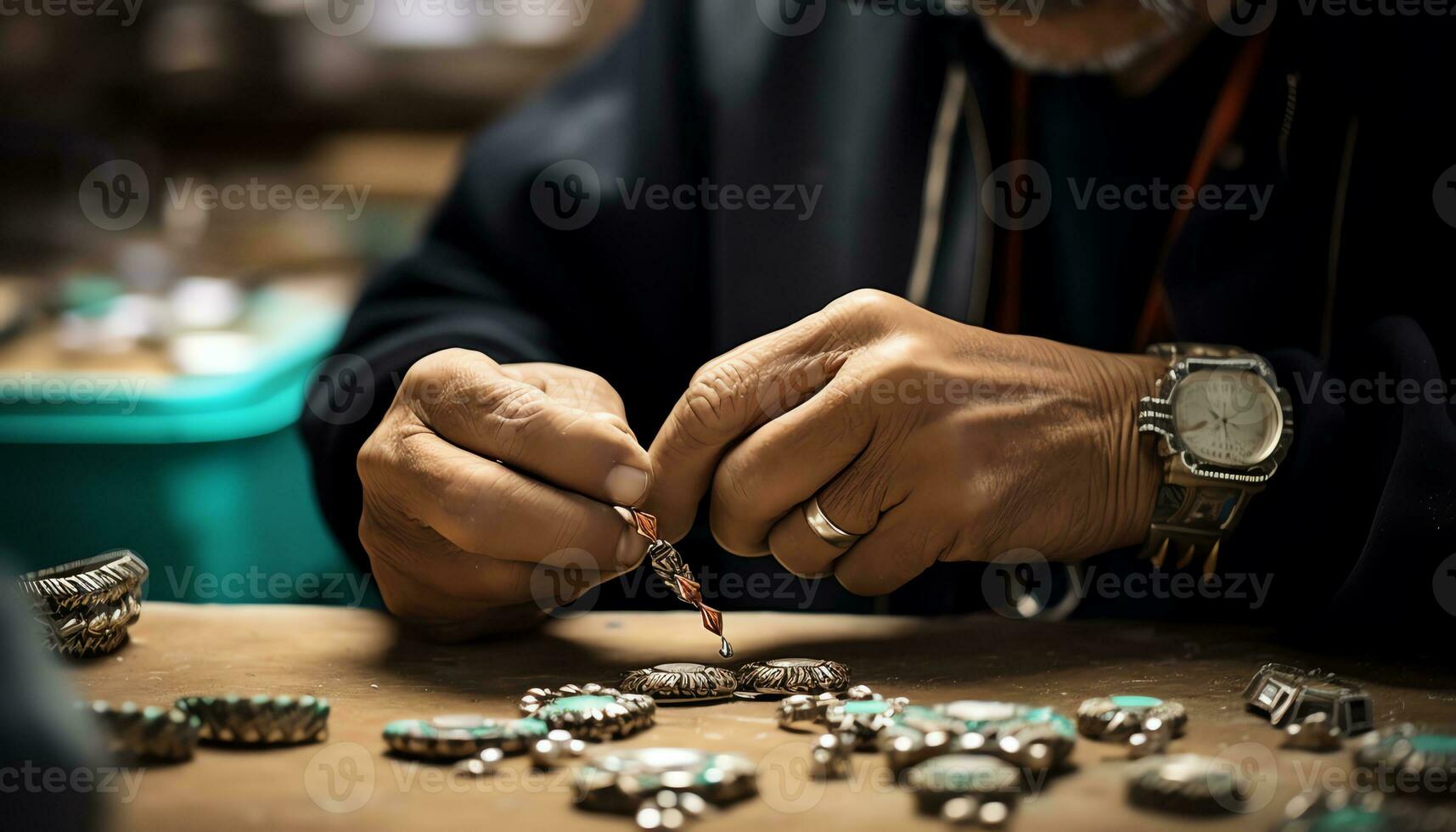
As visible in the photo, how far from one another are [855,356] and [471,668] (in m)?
0.42

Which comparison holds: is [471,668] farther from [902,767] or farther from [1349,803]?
[1349,803]

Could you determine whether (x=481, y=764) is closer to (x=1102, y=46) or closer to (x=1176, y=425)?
(x=1176, y=425)

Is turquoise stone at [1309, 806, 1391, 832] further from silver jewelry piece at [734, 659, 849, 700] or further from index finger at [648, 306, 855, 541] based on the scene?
index finger at [648, 306, 855, 541]

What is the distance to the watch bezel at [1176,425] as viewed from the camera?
101 cm

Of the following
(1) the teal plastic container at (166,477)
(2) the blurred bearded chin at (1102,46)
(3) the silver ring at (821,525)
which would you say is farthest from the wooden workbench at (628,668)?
(1) the teal plastic container at (166,477)

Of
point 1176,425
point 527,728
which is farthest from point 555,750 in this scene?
point 1176,425

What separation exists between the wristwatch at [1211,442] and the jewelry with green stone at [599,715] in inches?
20.0

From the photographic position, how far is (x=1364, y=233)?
1.30 meters

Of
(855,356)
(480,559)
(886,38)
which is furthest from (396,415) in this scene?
(886,38)

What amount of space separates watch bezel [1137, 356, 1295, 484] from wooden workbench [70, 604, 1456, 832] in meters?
0.16

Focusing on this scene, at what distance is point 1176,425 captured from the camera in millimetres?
1014

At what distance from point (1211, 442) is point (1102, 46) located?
562mm

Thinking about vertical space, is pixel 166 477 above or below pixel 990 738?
below

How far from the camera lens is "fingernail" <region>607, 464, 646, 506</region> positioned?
0.90m
